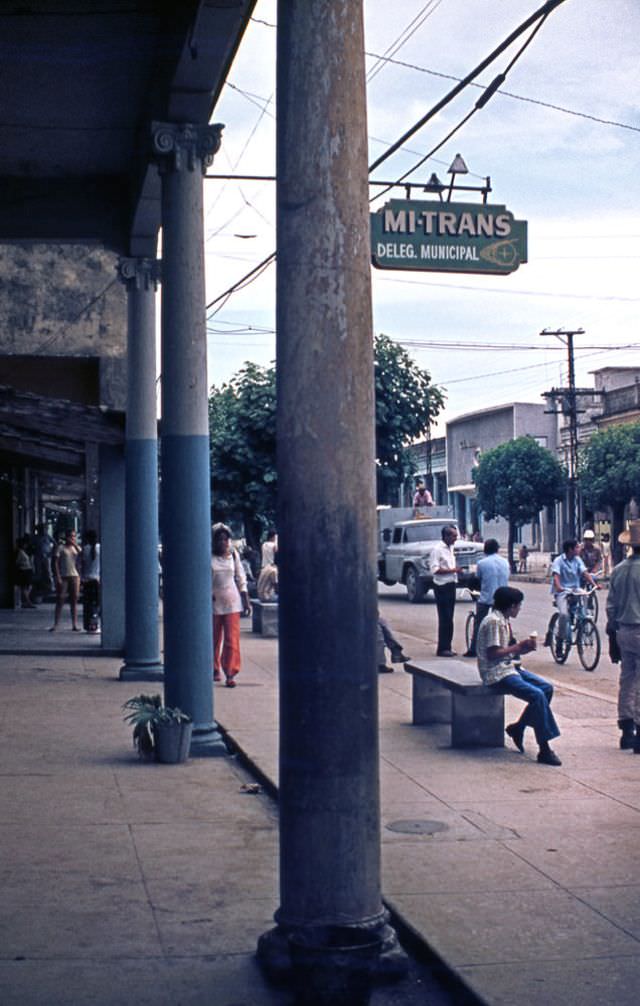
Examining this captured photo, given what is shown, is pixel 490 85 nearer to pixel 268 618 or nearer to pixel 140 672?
pixel 140 672

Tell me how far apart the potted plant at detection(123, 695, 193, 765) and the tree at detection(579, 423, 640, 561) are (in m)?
40.3

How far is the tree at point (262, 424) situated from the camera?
36.1 meters

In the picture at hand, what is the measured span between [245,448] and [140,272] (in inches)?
796

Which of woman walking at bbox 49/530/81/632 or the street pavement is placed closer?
the street pavement

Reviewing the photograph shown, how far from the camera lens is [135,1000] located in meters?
5.26

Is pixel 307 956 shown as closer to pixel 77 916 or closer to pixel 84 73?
pixel 77 916

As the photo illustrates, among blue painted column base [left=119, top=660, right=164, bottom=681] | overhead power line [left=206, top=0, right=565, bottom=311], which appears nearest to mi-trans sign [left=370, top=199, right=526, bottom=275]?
overhead power line [left=206, top=0, right=565, bottom=311]

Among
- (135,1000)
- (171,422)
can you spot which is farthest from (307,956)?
(171,422)

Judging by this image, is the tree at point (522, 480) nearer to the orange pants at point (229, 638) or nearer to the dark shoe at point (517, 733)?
the orange pants at point (229, 638)

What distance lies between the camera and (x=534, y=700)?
10.6 m

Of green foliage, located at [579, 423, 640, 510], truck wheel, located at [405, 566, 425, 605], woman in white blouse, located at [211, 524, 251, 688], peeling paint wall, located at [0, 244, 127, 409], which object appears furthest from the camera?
green foliage, located at [579, 423, 640, 510]

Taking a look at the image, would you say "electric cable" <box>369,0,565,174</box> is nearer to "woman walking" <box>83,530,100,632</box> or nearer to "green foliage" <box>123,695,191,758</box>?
"green foliage" <box>123,695,191,758</box>

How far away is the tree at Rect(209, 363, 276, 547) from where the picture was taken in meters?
36.1

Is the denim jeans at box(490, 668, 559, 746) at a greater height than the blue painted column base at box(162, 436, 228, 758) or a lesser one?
lesser
